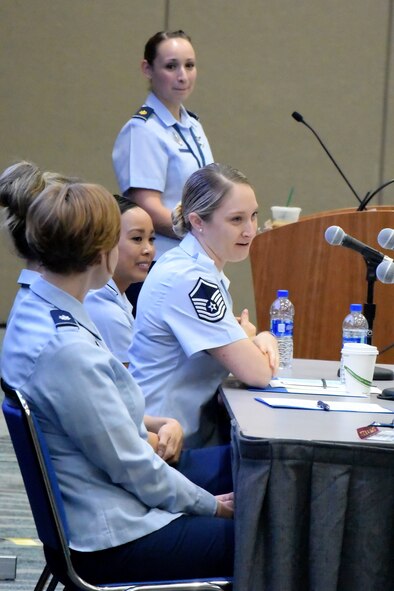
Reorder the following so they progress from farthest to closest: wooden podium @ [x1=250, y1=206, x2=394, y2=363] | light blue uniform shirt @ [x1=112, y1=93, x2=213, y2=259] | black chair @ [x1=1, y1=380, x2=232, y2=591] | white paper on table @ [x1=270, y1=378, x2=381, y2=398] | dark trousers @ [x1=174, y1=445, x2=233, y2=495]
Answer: light blue uniform shirt @ [x1=112, y1=93, x2=213, y2=259] → wooden podium @ [x1=250, y1=206, x2=394, y2=363] → white paper on table @ [x1=270, y1=378, x2=381, y2=398] → dark trousers @ [x1=174, y1=445, x2=233, y2=495] → black chair @ [x1=1, y1=380, x2=232, y2=591]

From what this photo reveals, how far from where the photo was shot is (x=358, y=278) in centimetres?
346

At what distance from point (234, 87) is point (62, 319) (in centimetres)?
580

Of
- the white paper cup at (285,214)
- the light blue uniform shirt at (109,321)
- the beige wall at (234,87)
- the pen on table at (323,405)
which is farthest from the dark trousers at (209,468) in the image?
the beige wall at (234,87)

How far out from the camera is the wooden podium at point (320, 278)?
3.42m

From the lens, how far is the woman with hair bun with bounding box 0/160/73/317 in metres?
2.07

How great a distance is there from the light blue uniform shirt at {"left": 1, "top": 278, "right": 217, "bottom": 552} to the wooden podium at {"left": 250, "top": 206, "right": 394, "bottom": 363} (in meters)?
1.82

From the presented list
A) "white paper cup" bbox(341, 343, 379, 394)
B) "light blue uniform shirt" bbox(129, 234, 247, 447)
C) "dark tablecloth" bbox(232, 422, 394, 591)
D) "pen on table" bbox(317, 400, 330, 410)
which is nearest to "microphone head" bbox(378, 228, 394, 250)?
"white paper cup" bbox(341, 343, 379, 394)

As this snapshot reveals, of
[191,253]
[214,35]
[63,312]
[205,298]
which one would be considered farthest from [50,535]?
[214,35]

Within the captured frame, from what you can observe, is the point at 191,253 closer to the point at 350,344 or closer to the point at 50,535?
the point at 350,344

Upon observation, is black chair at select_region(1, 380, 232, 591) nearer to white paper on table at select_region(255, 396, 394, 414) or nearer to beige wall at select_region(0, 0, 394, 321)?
white paper on table at select_region(255, 396, 394, 414)

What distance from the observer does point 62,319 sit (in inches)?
66.1

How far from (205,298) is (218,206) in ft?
0.98

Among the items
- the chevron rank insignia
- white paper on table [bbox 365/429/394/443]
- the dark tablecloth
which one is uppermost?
the chevron rank insignia

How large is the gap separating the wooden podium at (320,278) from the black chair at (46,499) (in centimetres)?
188
